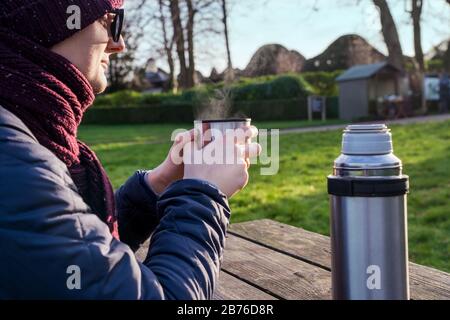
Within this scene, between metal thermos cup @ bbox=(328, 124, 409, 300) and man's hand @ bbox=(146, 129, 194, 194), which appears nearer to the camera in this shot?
metal thermos cup @ bbox=(328, 124, 409, 300)

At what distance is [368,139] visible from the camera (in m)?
1.12

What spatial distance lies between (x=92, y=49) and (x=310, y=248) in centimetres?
113

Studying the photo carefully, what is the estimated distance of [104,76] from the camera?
1.39 metres

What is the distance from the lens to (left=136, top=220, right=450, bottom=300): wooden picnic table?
1630 millimetres

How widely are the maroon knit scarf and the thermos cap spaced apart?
1.84 feet

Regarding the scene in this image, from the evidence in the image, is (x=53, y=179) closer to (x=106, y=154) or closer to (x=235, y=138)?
(x=235, y=138)

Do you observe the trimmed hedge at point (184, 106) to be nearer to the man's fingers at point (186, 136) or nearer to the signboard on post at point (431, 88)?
the signboard on post at point (431, 88)

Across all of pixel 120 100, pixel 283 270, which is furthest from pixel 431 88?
pixel 283 270

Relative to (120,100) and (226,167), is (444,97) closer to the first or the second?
(120,100)

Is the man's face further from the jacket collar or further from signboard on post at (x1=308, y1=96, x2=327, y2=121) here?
signboard on post at (x1=308, y1=96, x2=327, y2=121)

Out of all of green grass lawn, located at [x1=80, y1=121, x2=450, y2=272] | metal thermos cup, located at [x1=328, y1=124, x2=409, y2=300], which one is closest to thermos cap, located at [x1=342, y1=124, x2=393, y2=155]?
metal thermos cup, located at [x1=328, y1=124, x2=409, y2=300]

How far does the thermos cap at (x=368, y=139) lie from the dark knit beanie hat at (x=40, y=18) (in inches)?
23.6

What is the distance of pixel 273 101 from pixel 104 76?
20.0 metres

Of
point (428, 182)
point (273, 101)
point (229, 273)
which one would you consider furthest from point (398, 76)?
point (229, 273)
